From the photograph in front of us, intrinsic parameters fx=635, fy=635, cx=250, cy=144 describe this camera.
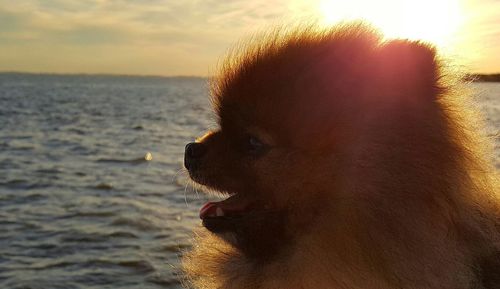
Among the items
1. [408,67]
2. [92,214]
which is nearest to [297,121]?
[408,67]

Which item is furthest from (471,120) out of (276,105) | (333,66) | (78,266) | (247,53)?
(78,266)

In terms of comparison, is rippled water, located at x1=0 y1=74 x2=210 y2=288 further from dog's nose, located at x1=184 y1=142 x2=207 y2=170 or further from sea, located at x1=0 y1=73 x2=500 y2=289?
dog's nose, located at x1=184 y1=142 x2=207 y2=170

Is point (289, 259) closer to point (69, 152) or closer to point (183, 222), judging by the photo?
point (183, 222)

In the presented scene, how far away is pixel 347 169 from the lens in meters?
2.39

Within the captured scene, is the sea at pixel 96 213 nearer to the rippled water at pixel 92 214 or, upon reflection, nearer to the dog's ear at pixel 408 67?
the rippled water at pixel 92 214

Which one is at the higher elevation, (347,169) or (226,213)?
(347,169)

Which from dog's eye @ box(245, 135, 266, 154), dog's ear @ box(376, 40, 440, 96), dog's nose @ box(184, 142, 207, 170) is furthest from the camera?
dog's nose @ box(184, 142, 207, 170)

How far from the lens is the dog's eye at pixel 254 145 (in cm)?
261

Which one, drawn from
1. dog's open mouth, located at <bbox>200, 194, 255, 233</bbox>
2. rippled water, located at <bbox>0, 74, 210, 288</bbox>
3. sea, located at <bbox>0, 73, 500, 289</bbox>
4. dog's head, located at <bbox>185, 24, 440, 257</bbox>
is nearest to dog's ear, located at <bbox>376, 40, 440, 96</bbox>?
dog's head, located at <bbox>185, 24, 440, 257</bbox>

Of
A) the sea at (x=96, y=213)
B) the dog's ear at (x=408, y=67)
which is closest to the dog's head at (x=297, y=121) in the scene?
the dog's ear at (x=408, y=67)

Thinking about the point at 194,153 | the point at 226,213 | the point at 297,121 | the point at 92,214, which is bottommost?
the point at 92,214

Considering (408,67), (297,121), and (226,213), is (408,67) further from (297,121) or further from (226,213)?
(226,213)

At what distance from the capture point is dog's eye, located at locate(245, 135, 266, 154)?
2.61 m

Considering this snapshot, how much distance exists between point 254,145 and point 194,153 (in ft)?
1.07
